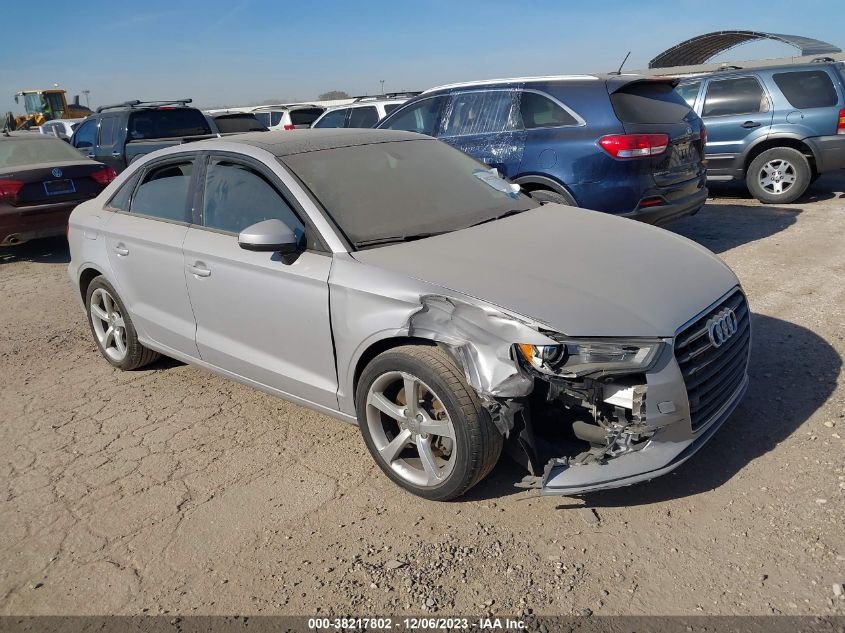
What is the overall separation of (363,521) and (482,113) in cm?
524

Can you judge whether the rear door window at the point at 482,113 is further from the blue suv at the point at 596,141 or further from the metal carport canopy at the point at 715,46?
the metal carport canopy at the point at 715,46

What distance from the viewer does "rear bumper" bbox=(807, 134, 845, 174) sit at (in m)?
8.99

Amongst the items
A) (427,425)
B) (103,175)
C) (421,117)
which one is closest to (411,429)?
(427,425)

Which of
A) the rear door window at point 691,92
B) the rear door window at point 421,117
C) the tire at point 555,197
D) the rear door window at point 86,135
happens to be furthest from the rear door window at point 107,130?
the rear door window at point 691,92

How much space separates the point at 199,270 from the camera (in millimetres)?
4051

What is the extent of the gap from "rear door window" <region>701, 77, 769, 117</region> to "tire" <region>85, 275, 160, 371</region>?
848cm

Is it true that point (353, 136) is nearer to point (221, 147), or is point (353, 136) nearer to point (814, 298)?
point (221, 147)

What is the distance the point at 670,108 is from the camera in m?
6.86

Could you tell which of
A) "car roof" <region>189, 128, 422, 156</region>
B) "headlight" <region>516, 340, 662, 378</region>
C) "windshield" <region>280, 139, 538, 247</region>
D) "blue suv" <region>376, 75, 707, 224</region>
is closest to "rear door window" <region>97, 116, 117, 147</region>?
"blue suv" <region>376, 75, 707, 224</region>

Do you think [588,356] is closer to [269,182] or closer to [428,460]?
[428,460]

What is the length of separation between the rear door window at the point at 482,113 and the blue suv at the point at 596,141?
1cm

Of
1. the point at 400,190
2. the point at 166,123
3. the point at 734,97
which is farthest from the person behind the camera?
the point at 166,123

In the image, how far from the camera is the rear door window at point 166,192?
172 inches

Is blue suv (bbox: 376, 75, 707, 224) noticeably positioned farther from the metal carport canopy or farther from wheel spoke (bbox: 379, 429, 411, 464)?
the metal carport canopy
